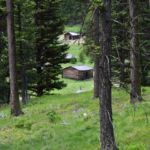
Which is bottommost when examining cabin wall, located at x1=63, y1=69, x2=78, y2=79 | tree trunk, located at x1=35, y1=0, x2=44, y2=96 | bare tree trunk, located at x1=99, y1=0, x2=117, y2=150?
cabin wall, located at x1=63, y1=69, x2=78, y2=79

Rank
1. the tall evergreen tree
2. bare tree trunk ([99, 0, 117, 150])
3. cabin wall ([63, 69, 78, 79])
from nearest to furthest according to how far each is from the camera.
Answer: bare tree trunk ([99, 0, 117, 150]), the tall evergreen tree, cabin wall ([63, 69, 78, 79])

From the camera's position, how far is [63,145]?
14031 millimetres

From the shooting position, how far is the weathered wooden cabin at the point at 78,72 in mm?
83250

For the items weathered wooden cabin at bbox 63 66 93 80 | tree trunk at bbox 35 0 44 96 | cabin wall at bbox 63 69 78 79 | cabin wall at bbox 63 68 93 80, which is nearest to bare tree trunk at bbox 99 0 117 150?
tree trunk at bbox 35 0 44 96

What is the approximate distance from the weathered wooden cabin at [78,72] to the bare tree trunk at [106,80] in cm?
7178

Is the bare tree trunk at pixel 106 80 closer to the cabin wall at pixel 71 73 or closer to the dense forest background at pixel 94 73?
the dense forest background at pixel 94 73

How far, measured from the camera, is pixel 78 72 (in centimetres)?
8300

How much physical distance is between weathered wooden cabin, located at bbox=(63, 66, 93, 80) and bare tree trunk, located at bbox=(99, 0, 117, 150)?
71.8 meters

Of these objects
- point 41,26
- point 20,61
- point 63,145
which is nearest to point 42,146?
point 63,145

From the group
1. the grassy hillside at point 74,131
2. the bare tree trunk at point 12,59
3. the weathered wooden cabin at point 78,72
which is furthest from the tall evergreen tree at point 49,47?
the weathered wooden cabin at point 78,72

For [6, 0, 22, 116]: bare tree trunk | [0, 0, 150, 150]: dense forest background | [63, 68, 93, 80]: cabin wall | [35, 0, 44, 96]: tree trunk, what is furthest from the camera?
[63, 68, 93, 80]: cabin wall

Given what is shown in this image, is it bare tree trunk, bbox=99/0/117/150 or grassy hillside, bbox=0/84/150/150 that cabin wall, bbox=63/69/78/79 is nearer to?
grassy hillside, bbox=0/84/150/150

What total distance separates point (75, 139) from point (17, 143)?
2420mm

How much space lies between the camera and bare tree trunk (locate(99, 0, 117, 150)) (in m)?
10.2
